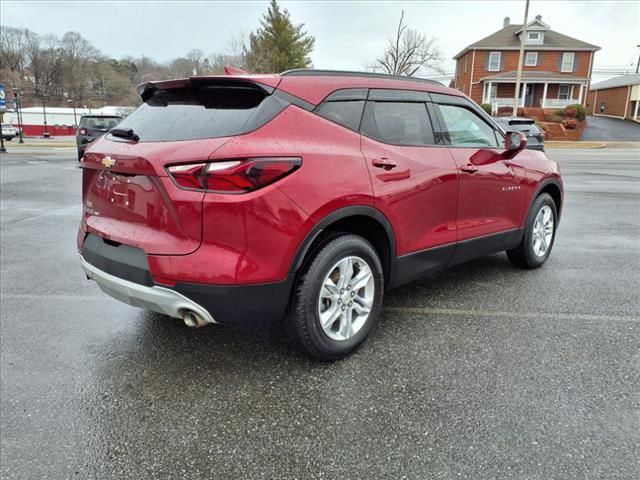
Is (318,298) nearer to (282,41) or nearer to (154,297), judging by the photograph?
(154,297)

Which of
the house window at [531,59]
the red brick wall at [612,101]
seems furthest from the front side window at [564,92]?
the red brick wall at [612,101]

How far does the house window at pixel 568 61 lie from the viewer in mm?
42688

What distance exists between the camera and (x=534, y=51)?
42750 millimetres

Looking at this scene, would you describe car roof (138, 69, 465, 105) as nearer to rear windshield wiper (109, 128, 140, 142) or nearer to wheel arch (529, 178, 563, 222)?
rear windshield wiper (109, 128, 140, 142)

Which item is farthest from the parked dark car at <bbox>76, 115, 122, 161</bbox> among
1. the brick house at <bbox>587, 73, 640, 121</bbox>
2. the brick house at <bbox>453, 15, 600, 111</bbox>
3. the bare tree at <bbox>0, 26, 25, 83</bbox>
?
the bare tree at <bbox>0, 26, 25, 83</bbox>

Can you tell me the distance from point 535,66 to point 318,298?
47.5 meters

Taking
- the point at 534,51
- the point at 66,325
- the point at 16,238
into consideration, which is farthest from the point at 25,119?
the point at 66,325

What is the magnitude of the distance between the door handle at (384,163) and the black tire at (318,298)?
0.47m

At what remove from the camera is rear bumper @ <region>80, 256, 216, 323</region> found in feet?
8.27

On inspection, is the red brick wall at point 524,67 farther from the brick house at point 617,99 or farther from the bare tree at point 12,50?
the bare tree at point 12,50

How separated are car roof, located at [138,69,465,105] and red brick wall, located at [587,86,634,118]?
5270 cm

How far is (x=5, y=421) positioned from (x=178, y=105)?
1938mm

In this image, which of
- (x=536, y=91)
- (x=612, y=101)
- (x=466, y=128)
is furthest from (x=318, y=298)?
(x=612, y=101)

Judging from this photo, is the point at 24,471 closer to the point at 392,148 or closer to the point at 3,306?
the point at 3,306
